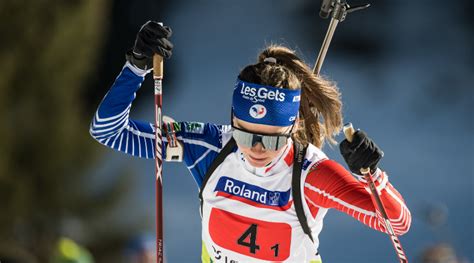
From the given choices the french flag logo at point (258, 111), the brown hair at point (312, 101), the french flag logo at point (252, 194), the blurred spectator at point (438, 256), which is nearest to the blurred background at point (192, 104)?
the blurred spectator at point (438, 256)

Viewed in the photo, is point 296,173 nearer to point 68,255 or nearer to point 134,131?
point 134,131

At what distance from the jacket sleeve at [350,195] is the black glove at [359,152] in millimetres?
143

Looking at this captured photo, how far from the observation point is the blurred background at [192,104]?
9.69 meters

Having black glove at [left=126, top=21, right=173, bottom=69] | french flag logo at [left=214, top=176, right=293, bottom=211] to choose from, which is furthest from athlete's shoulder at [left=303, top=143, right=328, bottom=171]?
black glove at [left=126, top=21, right=173, bottom=69]

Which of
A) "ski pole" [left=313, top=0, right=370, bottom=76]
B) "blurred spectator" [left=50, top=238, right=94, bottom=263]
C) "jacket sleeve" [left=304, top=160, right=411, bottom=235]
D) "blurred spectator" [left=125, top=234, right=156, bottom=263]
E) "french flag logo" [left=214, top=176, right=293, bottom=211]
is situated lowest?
"blurred spectator" [left=50, top=238, right=94, bottom=263]

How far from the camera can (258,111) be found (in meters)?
3.96

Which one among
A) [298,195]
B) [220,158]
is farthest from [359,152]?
[220,158]

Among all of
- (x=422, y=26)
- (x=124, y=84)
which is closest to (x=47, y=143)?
(x=422, y=26)

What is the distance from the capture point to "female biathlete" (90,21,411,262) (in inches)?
157

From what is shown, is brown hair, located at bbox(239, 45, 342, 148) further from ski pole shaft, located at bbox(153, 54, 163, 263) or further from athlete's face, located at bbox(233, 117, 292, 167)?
ski pole shaft, located at bbox(153, 54, 163, 263)

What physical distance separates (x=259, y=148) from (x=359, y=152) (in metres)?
0.39

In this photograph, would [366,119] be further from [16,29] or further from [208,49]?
[16,29]

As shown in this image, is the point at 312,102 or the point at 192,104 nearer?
the point at 312,102

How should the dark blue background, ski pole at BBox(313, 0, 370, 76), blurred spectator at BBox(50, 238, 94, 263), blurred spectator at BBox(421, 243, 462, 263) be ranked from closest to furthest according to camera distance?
ski pole at BBox(313, 0, 370, 76)
blurred spectator at BBox(50, 238, 94, 263)
blurred spectator at BBox(421, 243, 462, 263)
the dark blue background
